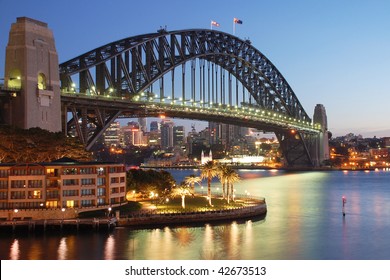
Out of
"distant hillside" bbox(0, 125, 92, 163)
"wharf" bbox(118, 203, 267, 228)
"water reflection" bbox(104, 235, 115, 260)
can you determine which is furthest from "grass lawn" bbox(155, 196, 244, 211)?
"water reflection" bbox(104, 235, 115, 260)

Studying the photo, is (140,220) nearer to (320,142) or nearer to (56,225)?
(56,225)

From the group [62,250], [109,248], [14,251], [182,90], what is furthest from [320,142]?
[14,251]

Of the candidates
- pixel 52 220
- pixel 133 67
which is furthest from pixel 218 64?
pixel 52 220

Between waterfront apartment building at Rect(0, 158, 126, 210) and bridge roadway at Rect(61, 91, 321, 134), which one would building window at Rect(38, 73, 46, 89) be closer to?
bridge roadway at Rect(61, 91, 321, 134)

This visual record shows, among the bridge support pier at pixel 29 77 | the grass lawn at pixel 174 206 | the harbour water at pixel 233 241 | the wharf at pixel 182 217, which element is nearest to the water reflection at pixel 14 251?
the harbour water at pixel 233 241

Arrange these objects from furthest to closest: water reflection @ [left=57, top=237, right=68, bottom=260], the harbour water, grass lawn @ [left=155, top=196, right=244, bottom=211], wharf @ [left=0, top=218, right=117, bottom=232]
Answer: grass lawn @ [left=155, top=196, right=244, bottom=211], wharf @ [left=0, top=218, right=117, bottom=232], the harbour water, water reflection @ [left=57, top=237, right=68, bottom=260]

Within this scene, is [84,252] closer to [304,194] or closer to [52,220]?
[52,220]
